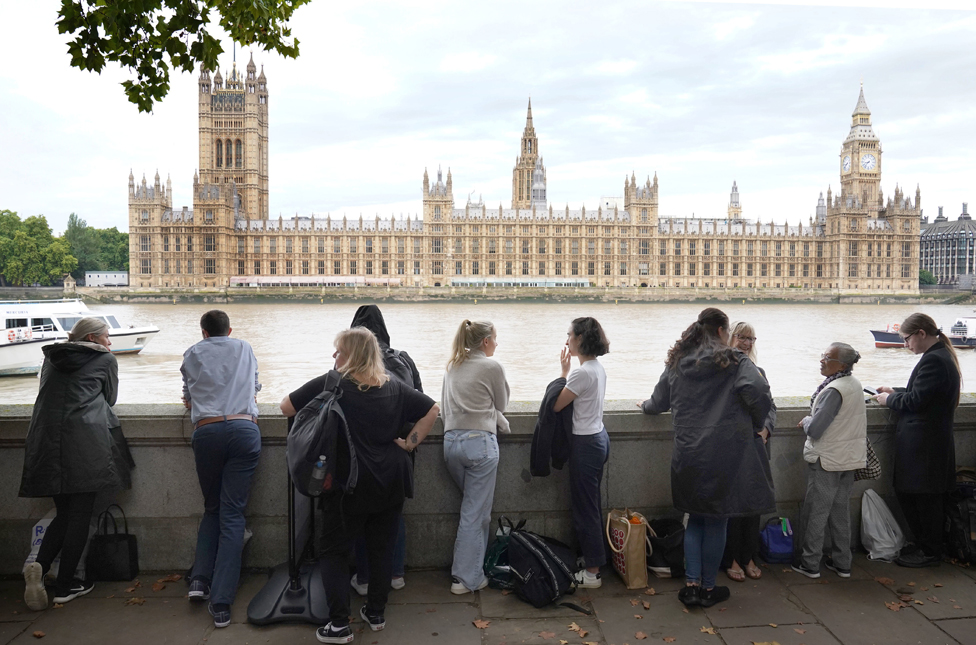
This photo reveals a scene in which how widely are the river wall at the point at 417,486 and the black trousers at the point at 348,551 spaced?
22.9 inches

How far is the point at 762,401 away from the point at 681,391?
325 millimetres

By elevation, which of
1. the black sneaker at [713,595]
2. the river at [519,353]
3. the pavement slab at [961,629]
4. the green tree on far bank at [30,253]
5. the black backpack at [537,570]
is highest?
the green tree on far bank at [30,253]

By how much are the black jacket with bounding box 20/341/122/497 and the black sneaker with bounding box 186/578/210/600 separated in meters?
0.57

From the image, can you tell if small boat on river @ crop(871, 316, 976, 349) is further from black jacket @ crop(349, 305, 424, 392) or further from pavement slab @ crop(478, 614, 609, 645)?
black jacket @ crop(349, 305, 424, 392)

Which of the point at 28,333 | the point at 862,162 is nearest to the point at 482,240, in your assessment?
the point at 862,162

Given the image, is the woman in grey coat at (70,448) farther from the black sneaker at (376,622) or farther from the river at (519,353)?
the river at (519,353)

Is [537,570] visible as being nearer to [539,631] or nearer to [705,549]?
[539,631]

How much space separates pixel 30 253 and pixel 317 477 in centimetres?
6764

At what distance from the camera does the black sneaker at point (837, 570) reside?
3363mm

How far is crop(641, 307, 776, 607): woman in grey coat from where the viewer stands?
2967mm

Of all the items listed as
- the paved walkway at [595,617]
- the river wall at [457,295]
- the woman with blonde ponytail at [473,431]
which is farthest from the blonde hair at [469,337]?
the river wall at [457,295]

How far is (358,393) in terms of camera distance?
106 inches

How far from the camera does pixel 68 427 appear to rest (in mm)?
2984

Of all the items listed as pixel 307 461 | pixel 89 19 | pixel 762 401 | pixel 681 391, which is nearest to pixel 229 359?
pixel 307 461
